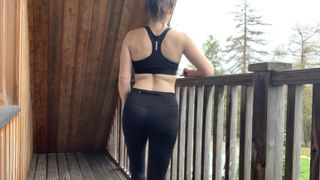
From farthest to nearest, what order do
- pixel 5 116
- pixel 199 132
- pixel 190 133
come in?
pixel 190 133 < pixel 199 132 < pixel 5 116

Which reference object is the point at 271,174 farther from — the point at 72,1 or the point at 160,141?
the point at 72,1

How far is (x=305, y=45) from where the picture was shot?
4.52 metres

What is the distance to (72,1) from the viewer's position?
11.6ft

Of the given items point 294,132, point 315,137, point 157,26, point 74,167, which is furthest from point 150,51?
point 74,167

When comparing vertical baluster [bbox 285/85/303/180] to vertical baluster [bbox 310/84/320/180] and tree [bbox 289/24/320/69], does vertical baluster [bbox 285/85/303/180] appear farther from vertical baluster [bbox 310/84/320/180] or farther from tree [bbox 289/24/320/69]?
tree [bbox 289/24/320/69]

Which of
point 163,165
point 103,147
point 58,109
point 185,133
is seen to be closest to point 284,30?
point 103,147

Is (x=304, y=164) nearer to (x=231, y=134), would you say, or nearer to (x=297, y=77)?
(x=231, y=134)

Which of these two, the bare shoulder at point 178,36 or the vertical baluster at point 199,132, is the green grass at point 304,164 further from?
the bare shoulder at point 178,36

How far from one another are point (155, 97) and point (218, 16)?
7.01 metres

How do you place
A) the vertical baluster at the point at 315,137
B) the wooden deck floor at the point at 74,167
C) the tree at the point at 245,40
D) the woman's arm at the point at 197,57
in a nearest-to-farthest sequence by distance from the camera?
1. the vertical baluster at the point at 315,137
2. the woman's arm at the point at 197,57
3. the wooden deck floor at the point at 74,167
4. the tree at the point at 245,40

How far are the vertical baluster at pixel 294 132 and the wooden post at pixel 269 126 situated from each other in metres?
0.12

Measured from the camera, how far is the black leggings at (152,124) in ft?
6.57

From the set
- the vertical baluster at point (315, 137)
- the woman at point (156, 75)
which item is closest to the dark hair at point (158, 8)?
the woman at point (156, 75)

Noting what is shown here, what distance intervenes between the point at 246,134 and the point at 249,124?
2.0 inches
